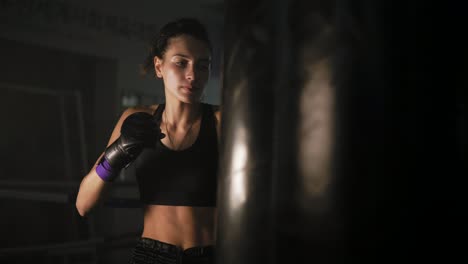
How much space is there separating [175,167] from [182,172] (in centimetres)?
3

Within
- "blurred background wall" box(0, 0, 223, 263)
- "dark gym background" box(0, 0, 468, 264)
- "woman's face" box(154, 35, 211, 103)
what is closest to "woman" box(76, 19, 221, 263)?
"woman's face" box(154, 35, 211, 103)

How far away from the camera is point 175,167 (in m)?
1.28

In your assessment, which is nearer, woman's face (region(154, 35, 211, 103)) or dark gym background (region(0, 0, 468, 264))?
dark gym background (region(0, 0, 468, 264))

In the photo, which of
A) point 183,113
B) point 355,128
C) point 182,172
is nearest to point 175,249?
point 182,172

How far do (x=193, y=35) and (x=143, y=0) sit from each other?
3.04m

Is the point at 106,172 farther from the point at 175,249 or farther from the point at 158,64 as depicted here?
the point at 158,64

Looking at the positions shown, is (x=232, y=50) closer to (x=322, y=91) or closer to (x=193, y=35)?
(x=322, y=91)

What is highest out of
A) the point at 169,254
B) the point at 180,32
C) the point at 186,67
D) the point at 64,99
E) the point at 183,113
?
the point at 64,99

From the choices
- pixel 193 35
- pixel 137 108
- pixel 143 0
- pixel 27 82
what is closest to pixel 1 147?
pixel 27 82

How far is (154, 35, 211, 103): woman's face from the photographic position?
1.25 meters

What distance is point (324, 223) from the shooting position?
0.22m

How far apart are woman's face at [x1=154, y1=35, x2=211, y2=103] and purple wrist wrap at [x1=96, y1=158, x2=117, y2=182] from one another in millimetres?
287

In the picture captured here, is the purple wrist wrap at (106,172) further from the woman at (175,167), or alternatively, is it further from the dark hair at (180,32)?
the dark hair at (180,32)

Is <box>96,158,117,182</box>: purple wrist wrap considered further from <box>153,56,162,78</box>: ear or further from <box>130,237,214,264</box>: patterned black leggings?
<box>153,56,162,78</box>: ear
